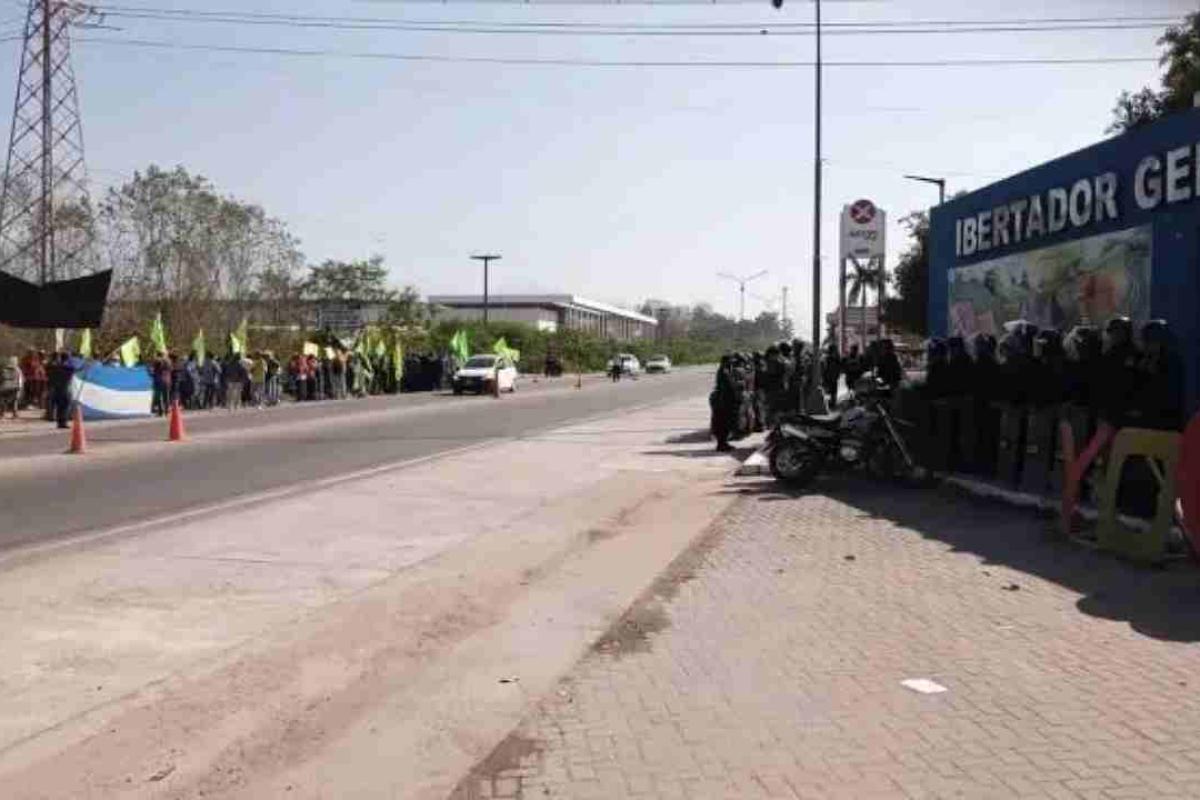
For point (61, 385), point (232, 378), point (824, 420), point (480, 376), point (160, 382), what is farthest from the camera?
point (480, 376)

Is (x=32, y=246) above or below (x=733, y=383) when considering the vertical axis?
above

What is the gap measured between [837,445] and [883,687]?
910 cm

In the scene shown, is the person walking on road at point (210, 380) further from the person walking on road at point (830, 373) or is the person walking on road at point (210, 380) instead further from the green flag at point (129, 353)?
the person walking on road at point (830, 373)

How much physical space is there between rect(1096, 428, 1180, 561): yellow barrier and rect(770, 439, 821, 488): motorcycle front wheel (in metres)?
5.39

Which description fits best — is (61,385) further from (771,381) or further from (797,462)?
(797,462)

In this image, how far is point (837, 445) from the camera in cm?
1495

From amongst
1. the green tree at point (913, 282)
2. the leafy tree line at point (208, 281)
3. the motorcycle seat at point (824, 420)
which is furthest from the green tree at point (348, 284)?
the motorcycle seat at point (824, 420)

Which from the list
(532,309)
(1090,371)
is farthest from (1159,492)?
(532,309)

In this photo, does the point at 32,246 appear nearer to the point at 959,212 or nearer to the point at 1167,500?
the point at 959,212

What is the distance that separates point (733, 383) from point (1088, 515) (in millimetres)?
10756

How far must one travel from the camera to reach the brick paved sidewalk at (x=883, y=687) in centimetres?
476

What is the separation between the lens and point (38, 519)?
12.0 m

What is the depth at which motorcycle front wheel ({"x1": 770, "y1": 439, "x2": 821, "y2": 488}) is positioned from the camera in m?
14.8

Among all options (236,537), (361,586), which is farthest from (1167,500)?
(236,537)
